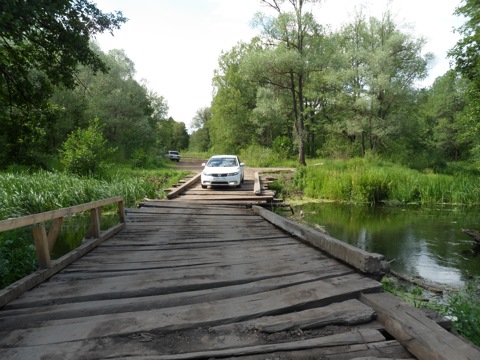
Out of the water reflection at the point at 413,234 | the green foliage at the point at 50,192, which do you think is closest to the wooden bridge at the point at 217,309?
the water reflection at the point at 413,234

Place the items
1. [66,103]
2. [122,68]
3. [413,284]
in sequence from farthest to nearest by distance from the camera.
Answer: [122,68], [66,103], [413,284]

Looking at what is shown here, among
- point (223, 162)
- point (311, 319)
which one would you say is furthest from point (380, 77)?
point (311, 319)

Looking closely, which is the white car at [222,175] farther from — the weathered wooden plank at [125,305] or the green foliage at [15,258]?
the weathered wooden plank at [125,305]

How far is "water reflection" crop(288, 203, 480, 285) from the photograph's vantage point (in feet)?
26.4

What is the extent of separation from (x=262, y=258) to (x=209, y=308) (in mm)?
1916

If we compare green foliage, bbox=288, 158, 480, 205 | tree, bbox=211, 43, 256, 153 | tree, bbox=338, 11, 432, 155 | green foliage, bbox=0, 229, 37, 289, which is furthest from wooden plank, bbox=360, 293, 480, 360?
tree, bbox=211, 43, 256, 153

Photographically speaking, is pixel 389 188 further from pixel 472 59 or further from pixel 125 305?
pixel 125 305

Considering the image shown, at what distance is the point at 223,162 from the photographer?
587 inches

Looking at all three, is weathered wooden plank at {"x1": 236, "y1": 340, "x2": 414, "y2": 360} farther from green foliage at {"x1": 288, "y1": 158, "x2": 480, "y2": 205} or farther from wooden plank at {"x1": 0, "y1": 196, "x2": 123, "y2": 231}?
green foliage at {"x1": 288, "y1": 158, "x2": 480, "y2": 205}

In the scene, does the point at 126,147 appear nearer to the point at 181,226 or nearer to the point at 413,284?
the point at 181,226

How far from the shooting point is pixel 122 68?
34.1 metres

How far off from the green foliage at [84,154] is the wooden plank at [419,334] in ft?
60.2

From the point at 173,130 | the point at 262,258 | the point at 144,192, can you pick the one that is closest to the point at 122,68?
the point at 144,192

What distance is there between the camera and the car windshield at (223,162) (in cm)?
1471
